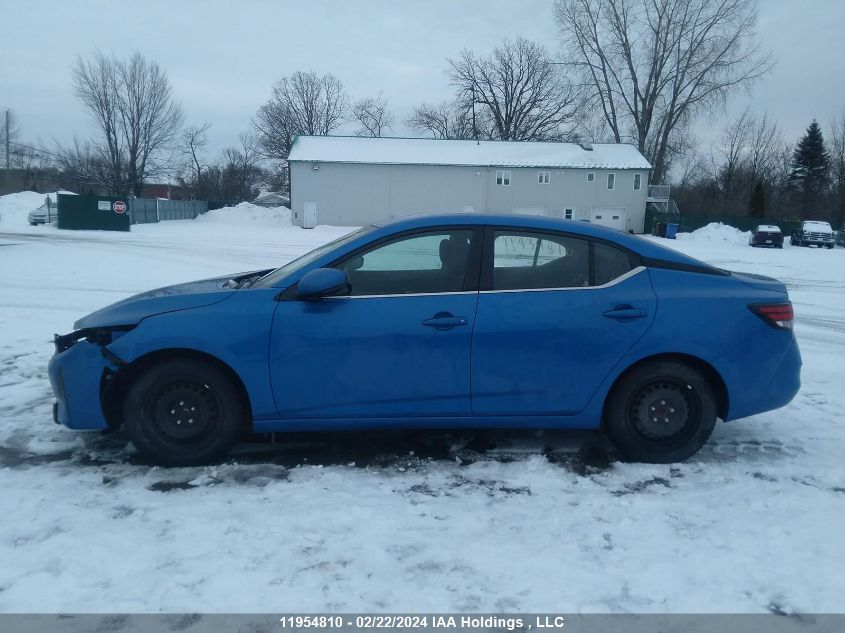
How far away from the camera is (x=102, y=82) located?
164 feet

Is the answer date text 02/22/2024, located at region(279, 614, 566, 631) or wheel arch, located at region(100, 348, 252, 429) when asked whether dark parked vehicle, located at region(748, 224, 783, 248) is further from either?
date text 02/22/2024, located at region(279, 614, 566, 631)

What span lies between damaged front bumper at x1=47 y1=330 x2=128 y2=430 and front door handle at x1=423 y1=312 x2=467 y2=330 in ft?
6.28

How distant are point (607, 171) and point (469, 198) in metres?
10.4

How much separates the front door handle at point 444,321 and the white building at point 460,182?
A: 4203 centimetres

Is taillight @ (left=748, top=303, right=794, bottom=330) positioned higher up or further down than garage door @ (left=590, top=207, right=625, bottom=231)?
further down

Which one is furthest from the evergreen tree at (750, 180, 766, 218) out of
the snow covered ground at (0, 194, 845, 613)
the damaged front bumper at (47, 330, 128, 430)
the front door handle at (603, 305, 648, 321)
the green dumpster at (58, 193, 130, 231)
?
the damaged front bumper at (47, 330, 128, 430)

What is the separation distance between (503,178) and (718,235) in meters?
15.0

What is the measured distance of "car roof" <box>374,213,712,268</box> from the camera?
4211 mm

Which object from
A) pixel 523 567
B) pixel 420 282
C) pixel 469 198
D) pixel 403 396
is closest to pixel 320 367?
pixel 403 396

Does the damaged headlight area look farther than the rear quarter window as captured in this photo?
No

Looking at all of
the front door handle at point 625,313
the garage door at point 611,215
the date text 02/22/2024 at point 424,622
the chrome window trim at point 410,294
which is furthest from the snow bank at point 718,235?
the date text 02/22/2024 at point 424,622

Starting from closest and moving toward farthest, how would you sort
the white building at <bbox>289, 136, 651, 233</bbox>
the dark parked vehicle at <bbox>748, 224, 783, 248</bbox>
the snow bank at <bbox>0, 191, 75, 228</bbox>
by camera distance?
the dark parked vehicle at <bbox>748, 224, 783, 248</bbox> → the snow bank at <bbox>0, 191, 75, 228</bbox> → the white building at <bbox>289, 136, 651, 233</bbox>

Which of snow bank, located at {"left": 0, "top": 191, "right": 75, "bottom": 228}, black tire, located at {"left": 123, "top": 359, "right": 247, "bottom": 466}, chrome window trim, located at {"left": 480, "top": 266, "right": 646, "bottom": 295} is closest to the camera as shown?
black tire, located at {"left": 123, "top": 359, "right": 247, "bottom": 466}

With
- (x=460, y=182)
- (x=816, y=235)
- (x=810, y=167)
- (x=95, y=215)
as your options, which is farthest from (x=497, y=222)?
(x=810, y=167)
